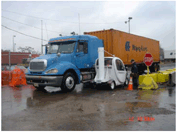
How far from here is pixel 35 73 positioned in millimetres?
9000

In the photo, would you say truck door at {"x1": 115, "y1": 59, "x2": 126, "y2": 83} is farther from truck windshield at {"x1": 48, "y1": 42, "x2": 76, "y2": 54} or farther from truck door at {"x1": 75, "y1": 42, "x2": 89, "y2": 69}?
truck windshield at {"x1": 48, "y1": 42, "x2": 76, "y2": 54}

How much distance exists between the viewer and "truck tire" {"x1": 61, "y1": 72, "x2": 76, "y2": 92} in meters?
8.81

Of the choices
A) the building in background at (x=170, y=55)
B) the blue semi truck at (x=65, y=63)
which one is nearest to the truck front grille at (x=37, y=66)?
the blue semi truck at (x=65, y=63)

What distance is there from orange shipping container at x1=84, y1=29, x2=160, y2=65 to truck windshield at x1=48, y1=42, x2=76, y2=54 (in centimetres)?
276

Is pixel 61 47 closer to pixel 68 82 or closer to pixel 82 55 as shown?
pixel 82 55

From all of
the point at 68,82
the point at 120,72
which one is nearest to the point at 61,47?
the point at 68,82

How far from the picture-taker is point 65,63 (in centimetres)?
898

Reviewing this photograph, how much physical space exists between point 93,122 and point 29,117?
190 cm

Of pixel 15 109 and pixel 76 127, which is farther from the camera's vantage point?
pixel 15 109

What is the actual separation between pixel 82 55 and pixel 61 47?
1228mm

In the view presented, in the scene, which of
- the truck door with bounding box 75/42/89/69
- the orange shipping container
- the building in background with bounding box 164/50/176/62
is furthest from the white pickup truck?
the building in background with bounding box 164/50/176/62

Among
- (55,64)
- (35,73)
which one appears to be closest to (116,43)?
(55,64)

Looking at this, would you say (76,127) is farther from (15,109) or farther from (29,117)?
(15,109)

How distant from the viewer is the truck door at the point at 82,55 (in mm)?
9795
